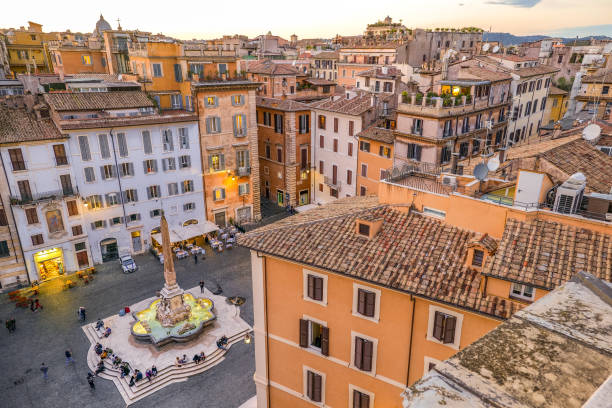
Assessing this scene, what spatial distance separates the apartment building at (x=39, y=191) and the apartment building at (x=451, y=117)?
30365 mm

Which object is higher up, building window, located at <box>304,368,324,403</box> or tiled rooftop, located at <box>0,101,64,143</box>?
tiled rooftop, located at <box>0,101,64,143</box>

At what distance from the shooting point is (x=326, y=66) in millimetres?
84438

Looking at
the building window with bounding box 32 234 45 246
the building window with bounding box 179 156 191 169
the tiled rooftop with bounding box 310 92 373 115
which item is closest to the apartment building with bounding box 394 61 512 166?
the tiled rooftop with bounding box 310 92 373 115

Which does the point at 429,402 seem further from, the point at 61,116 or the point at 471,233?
the point at 61,116

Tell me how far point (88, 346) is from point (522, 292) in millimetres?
28432

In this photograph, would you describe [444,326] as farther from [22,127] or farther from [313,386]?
A: [22,127]

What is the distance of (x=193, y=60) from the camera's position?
4194 centimetres

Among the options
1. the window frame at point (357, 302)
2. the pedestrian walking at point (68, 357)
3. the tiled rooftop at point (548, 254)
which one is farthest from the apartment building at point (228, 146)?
the tiled rooftop at point (548, 254)

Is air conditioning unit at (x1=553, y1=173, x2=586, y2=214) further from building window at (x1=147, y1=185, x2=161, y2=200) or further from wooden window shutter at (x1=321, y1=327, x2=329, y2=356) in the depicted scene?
building window at (x1=147, y1=185, x2=161, y2=200)

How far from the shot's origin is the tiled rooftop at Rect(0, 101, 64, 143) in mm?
32406

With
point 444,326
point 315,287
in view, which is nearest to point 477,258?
point 444,326

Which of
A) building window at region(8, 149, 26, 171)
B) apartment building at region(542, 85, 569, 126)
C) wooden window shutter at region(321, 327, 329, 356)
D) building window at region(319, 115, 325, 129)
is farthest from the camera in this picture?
apartment building at region(542, 85, 569, 126)

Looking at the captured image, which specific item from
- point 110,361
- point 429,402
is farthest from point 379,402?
point 110,361

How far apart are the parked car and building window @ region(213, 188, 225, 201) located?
1074 centimetres
